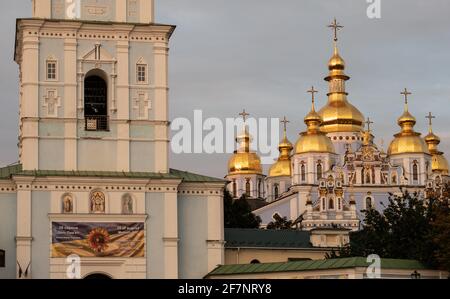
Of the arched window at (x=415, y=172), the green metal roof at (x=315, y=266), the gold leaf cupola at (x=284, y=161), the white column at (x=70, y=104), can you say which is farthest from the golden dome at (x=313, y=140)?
the green metal roof at (x=315, y=266)

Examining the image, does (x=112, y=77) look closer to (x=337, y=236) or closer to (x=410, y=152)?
(x=337, y=236)

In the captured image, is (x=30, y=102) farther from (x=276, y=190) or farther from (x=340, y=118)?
(x=276, y=190)

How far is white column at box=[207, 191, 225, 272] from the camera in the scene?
43562 millimetres

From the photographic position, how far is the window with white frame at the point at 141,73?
144ft

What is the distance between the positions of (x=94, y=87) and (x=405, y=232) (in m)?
12.9

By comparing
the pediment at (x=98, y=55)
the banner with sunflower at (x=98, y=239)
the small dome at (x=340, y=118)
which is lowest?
the banner with sunflower at (x=98, y=239)

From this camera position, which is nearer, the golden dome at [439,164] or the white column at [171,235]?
the white column at [171,235]

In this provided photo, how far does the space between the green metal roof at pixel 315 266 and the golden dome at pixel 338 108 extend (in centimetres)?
6174

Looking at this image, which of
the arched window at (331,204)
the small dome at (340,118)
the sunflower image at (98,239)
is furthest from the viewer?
the small dome at (340,118)

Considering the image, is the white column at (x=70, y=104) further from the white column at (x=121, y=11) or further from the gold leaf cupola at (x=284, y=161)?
the gold leaf cupola at (x=284, y=161)

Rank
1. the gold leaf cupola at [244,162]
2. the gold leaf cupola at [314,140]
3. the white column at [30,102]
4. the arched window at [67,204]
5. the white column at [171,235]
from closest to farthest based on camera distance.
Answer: the arched window at [67,204] → the white column at [30,102] → the white column at [171,235] → the gold leaf cupola at [314,140] → the gold leaf cupola at [244,162]

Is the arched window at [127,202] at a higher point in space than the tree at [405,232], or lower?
higher

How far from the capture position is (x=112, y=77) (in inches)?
1714
